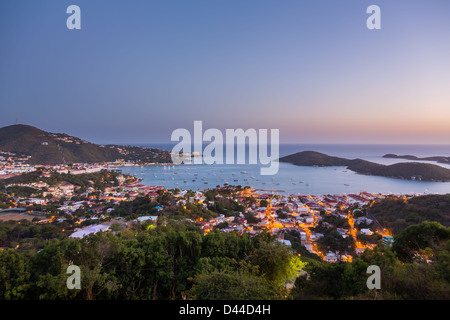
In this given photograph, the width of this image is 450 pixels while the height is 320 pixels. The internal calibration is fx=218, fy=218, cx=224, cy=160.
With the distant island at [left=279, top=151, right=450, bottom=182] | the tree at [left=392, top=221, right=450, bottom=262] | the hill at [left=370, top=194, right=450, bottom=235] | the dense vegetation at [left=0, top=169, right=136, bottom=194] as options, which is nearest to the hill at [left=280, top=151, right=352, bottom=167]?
the distant island at [left=279, top=151, right=450, bottom=182]

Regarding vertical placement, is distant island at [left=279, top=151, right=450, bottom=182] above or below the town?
above

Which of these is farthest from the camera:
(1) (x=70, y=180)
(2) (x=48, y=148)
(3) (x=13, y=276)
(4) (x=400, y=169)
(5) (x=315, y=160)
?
(5) (x=315, y=160)

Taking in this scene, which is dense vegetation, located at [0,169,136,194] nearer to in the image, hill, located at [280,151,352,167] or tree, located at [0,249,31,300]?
tree, located at [0,249,31,300]

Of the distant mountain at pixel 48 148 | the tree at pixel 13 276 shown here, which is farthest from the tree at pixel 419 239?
the distant mountain at pixel 48 148

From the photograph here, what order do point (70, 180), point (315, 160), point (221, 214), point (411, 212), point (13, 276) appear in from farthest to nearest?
1. point (315, 160)
2. point (70, 180)
3. point (221, 214)
4. point (411, 212)
5. point (13, 276)

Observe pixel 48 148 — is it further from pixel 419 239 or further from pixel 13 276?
pixel 419 239

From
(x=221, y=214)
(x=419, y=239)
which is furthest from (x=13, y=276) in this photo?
(x=221, y=214)
